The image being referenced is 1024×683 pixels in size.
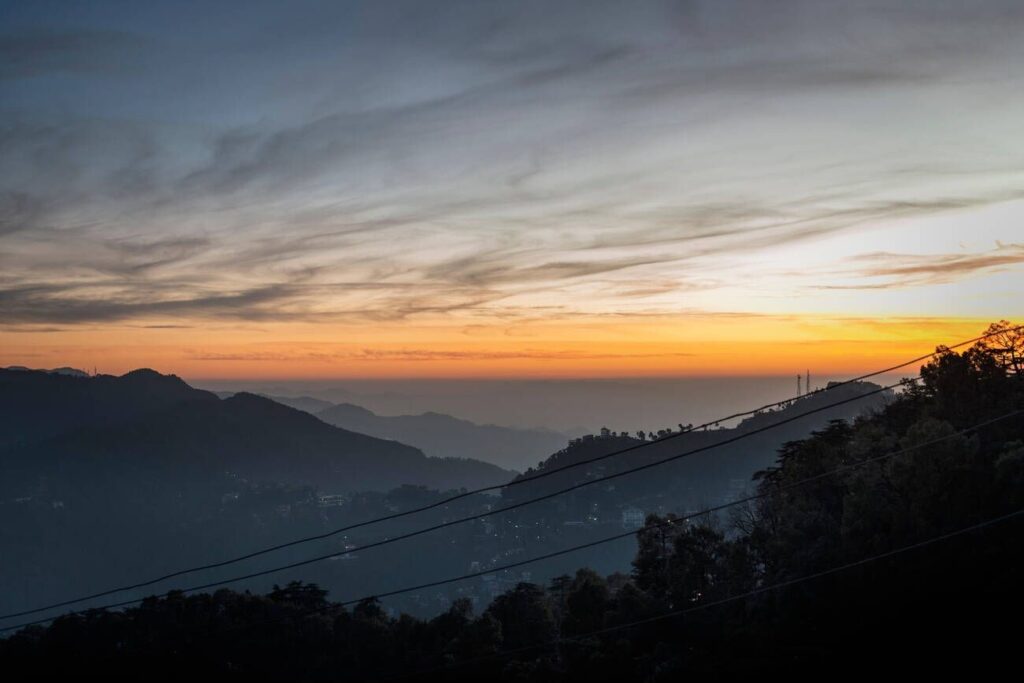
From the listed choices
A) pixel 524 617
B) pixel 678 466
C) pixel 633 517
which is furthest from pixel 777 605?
pixel 678 466

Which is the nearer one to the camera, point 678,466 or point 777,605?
point 777,605

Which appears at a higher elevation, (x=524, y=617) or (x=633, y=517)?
(x=524, y=617)

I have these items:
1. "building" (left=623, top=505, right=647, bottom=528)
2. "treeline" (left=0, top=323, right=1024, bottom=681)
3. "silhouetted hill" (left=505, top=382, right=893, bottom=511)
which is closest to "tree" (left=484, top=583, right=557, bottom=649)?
"treeline" (left=0, top=323, right=1024, bottom=681)

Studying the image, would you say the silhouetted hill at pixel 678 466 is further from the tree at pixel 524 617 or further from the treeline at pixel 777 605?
the treeline at pixel 777 605

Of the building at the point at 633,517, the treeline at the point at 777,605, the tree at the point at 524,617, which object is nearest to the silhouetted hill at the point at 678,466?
the building at the point at 633,517

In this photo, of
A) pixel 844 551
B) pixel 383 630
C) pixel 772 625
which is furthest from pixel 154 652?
pixel 844 551

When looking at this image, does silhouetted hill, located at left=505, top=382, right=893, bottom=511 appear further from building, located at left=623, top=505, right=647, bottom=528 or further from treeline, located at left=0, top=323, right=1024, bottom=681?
treeline, located at left=0, top=323, right=1024, bottom=681

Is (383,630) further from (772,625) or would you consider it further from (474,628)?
(772,625)

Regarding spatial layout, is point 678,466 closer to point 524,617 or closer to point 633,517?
point 633,517
